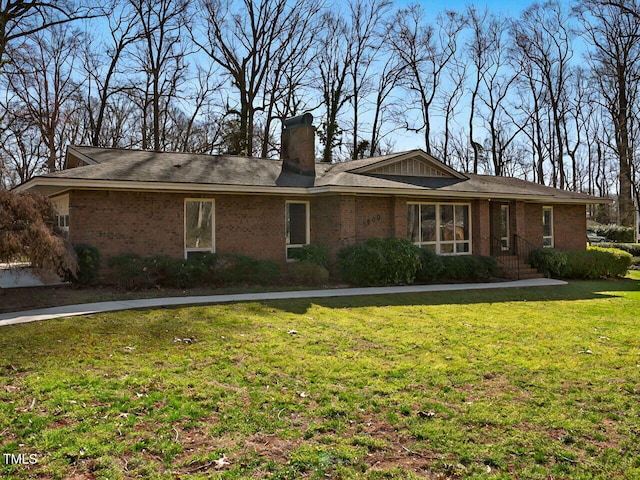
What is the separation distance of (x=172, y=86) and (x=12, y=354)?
27218 mm

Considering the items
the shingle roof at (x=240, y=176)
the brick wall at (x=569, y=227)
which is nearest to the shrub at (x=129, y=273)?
the shingle roof at (x=240, y=176)

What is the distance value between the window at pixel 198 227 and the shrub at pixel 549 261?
11654 millimetres

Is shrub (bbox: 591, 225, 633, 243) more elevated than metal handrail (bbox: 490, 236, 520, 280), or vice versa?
shrub (bbox: 591, 225, 633, 243)

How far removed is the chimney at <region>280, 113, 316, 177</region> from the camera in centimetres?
1897

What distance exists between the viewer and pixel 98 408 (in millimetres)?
4777

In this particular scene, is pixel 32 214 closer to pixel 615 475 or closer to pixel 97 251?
pixel 97 251

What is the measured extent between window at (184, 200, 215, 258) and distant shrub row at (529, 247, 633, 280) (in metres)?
11.7

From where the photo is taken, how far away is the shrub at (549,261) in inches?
727

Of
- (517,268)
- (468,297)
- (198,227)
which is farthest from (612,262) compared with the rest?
(198,227)

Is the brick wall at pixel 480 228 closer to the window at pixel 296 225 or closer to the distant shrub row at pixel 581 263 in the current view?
the distant shrub row at pixel 581 263

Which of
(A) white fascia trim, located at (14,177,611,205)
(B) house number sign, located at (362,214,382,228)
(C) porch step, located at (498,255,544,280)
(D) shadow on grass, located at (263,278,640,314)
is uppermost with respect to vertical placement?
(A) white fascia trim, located at (14,177,611,205)

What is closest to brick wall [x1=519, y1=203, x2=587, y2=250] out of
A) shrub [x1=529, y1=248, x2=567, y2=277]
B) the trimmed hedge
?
shrub [x1=529, y1=248, x2=567, y2=277]

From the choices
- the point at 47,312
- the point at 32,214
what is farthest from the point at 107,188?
the point at 47,312

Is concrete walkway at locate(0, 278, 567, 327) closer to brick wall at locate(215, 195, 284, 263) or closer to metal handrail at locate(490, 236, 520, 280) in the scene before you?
metal handrail at locate(490, 236, 520, 280)
